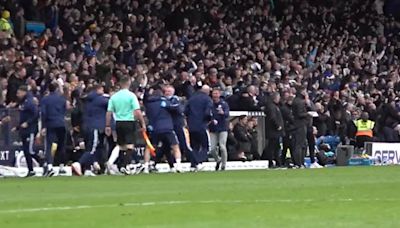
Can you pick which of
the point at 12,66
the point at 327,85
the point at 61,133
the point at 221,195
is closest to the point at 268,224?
the point at 221,195

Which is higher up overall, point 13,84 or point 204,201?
point 13,84

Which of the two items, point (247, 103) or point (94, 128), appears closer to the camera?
point (94, 128)

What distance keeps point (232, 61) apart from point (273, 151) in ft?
25.9

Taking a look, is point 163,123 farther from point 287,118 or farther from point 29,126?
point 287,118

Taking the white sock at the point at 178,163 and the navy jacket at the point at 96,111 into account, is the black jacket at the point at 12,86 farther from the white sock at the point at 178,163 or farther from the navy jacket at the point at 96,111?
the white sock at the point at 178,163

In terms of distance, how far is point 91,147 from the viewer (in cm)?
2555

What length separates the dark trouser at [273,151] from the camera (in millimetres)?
30828

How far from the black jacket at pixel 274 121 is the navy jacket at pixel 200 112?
2896 millimetres

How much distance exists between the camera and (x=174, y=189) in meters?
19.3

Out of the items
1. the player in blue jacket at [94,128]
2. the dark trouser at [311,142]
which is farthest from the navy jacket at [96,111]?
the dark trouser at [311,142]

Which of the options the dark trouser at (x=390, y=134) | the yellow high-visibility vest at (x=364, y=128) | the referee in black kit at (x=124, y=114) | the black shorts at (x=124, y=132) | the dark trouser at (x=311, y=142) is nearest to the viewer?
the referee in black kit at (x=124, y=114)

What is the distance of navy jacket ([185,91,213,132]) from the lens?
2788 centimetres

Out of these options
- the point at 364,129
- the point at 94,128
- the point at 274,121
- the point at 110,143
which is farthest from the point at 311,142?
the point at 94,128

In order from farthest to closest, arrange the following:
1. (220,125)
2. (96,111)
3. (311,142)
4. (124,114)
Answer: (311,142)
(220,125)
(96,111)
(124,114)
